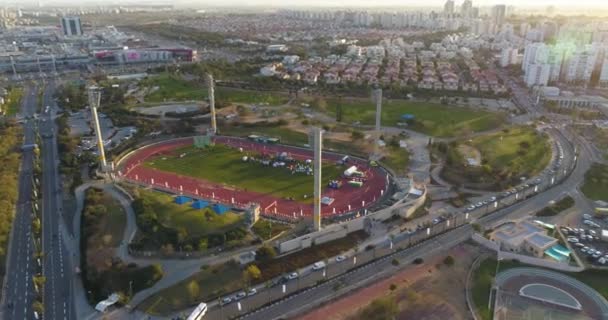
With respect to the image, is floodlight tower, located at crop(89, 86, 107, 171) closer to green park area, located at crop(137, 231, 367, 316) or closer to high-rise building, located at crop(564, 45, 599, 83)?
green park area, located at crop(137, 231, 367, 316)

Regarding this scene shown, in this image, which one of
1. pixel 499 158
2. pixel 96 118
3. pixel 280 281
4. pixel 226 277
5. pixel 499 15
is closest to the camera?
pixel 280 281

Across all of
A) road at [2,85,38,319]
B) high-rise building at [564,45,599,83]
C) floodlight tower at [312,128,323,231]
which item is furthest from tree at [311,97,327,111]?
high-rise building at [564,45,599,83]

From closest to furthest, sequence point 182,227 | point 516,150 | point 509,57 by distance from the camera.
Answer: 1. point 182,227
2. point 516,150
3. point 509,57

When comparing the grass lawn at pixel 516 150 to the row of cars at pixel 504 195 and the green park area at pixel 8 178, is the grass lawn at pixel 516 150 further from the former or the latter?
the green park area at pixel 8 178

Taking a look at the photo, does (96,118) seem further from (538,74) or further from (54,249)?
(538,74)

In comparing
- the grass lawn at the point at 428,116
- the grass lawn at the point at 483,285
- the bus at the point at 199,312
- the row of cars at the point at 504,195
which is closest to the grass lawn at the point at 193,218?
the bus at the point at 199,312

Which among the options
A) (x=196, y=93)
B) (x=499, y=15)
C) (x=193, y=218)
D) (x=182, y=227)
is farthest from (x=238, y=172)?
(x=499, y=15)
